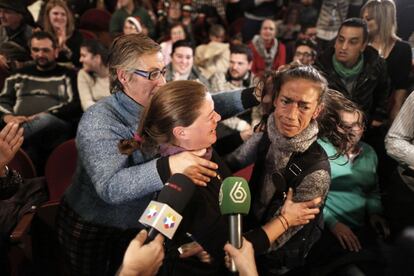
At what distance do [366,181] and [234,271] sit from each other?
1231mm

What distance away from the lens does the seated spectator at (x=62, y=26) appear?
402 cm

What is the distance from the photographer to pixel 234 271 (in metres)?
1.02

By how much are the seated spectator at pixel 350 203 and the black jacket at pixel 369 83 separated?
1.94 ft

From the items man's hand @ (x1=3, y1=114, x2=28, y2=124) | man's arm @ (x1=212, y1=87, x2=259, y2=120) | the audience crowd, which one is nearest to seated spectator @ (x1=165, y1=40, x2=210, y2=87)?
the audience crowd

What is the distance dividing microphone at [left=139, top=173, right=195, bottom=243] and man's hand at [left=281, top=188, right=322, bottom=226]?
1.47 feet

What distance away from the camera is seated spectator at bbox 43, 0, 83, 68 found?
402 centimetres

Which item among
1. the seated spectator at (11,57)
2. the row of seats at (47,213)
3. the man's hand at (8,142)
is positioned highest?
the man's hand at (8,142)

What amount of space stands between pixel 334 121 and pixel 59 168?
146 centimetres

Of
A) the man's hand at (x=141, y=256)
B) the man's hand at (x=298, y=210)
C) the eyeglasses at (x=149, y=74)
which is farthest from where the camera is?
the eyeglasses at (x=149, y=74)

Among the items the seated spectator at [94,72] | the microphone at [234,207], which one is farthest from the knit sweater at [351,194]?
the seated spectator at [94,72]

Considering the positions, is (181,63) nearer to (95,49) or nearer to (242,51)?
(242,51)

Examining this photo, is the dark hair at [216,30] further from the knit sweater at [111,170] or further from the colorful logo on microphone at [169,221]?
the colorful logo on microphone at [169,221]

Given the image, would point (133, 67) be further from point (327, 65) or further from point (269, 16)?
point (269, 16)

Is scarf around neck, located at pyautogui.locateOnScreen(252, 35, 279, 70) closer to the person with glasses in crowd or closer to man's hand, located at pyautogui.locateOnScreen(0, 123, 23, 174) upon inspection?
the person with glasses in crowd
